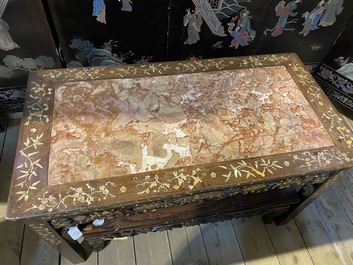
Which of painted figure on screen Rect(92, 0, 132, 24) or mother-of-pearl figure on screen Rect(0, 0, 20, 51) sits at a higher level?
painted figure on screen Rect(92, 0, 132, 24)

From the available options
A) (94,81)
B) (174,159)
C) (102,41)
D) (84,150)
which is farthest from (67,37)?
(174,159)

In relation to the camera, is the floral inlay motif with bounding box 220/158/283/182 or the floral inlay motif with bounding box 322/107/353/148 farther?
the floral inlay motif with bounding box 322/107/353/148

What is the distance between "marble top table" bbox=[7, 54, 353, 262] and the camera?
87 cm

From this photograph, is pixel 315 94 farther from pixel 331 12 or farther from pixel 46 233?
pixel 46 233

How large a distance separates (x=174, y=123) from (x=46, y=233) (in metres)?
0.58

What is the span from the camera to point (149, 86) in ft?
3.80

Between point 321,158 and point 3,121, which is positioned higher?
point 321,158

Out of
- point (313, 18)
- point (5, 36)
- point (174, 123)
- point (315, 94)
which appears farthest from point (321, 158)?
point (5, 36)

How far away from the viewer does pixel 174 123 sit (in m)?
1.05

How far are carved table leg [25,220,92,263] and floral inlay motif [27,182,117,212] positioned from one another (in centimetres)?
9

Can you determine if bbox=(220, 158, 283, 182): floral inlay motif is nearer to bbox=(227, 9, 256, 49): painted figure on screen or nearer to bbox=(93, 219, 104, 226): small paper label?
bbox=(93, 219, 104, 226): small paper label

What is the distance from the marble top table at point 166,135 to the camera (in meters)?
0.87

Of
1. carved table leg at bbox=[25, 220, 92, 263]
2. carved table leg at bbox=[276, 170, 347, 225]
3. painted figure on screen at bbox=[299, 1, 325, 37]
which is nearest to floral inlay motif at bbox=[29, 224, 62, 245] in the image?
carved table leg at bbox=[25, 220, 92, 263]

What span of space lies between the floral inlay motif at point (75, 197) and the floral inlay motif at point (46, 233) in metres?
0.12
